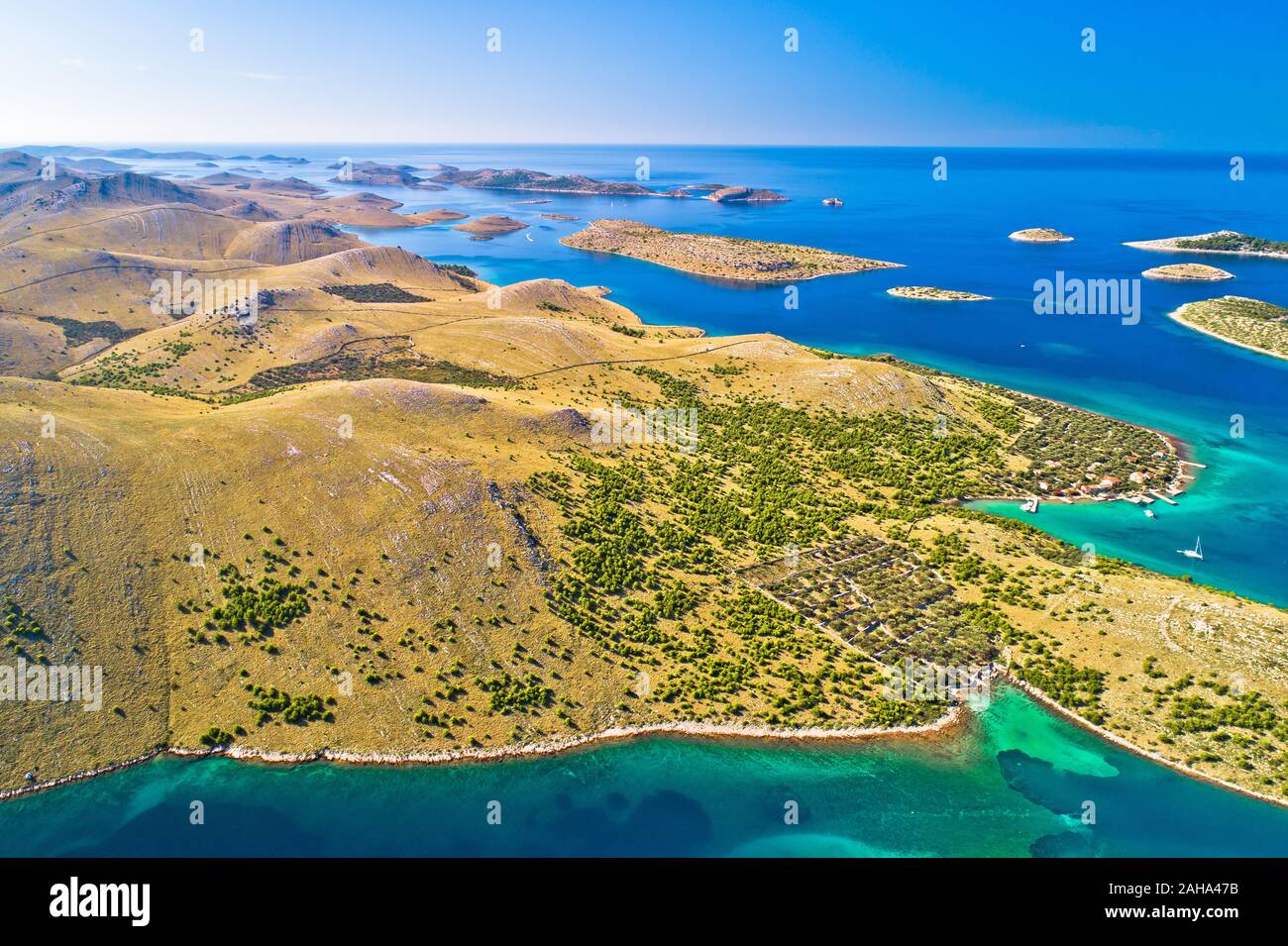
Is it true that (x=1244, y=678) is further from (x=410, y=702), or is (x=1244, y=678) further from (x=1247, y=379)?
(x=1247, y=379)

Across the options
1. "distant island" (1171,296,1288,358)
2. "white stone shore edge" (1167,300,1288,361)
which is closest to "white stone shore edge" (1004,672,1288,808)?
"white stone shore edge" (1167,300,1288,361)

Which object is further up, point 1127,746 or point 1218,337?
point 1218,337

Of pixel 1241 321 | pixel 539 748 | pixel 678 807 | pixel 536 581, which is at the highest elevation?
pixel 1241 321

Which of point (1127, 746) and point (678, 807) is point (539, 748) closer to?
point (678, 807)

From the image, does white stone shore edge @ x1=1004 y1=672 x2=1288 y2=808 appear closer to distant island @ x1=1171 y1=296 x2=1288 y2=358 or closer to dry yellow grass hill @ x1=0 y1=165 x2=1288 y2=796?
dry yellow grass hill @ x1=0 y1=165 x2=1288 y2=796

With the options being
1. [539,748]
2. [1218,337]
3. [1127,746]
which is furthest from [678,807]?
[1218,337]

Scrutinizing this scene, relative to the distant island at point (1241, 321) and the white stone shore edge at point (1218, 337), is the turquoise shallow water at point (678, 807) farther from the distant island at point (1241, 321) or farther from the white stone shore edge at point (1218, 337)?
the distant island at point (1241, 321)
